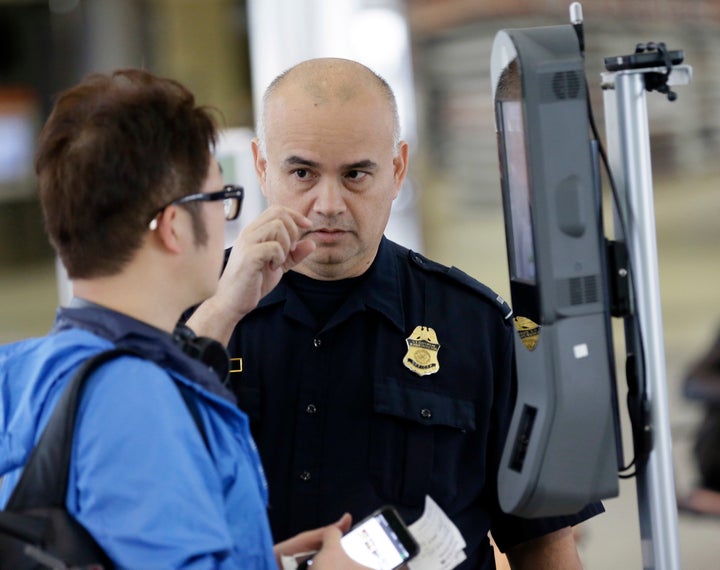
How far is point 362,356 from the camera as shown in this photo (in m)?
1.99

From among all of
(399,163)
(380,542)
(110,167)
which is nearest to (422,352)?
(399,163)

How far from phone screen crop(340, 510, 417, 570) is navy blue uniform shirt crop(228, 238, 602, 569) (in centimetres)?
31

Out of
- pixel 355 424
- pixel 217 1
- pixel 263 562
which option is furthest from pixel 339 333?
pixel 217 1

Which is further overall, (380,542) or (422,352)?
(422,352)

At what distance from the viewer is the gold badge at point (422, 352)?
1966 millimetres

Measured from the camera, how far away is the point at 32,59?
8.52 m

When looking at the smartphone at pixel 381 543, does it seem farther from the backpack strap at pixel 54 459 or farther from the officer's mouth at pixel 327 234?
the officer's mouth at pixel 327 234

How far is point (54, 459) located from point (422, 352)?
85 cm

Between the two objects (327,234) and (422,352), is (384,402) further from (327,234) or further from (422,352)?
(327,234)

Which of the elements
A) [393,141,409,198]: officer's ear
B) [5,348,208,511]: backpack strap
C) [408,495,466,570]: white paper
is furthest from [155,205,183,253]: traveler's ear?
[393,141,409,198]: officer's ear

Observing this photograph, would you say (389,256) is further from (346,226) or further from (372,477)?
(372,477)

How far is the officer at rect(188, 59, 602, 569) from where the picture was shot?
1908mm

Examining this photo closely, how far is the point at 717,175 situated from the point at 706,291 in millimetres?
595

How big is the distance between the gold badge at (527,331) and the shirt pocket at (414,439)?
0.41 metres
